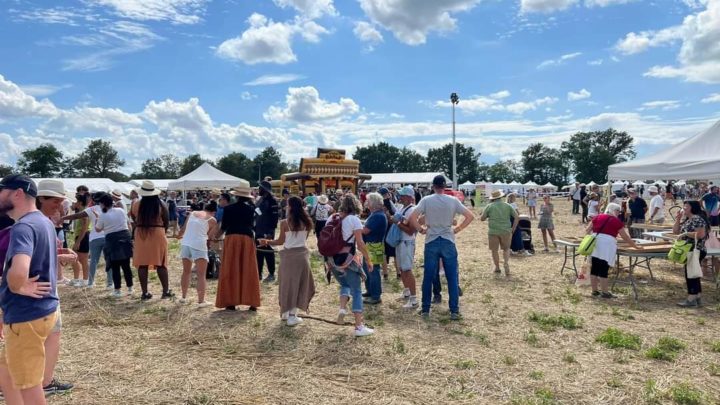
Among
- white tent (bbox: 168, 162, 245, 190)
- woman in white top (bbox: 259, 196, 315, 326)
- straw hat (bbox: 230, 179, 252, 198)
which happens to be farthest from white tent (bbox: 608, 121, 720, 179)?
white tent (bbox: 168, 162, 245, 190)

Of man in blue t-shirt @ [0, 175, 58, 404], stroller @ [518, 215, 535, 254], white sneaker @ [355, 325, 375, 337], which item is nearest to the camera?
man in blue t-shirt @ [0, 175, 58, 404]

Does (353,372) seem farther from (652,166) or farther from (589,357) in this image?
(652,166)

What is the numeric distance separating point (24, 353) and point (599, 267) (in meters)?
7.21

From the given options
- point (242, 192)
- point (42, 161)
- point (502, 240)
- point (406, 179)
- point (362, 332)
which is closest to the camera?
point (362, 332)

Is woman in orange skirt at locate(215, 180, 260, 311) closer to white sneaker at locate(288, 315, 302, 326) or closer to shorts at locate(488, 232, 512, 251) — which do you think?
white sneaker at locate(288, 315, 302, 326)

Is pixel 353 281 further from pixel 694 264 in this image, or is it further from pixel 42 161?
pixel 42 161

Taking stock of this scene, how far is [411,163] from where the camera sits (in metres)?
99.8

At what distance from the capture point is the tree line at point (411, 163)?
8300 cm

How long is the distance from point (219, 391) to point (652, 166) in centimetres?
1083

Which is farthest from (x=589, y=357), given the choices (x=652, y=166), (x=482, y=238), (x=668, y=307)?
(x=482, y=238)

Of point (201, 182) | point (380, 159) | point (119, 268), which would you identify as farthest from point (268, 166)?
point (119, 268)

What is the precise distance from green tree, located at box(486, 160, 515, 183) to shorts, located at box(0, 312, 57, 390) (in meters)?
104

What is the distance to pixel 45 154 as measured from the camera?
78562 millimetres

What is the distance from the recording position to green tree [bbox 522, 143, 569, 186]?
93.0 metres
